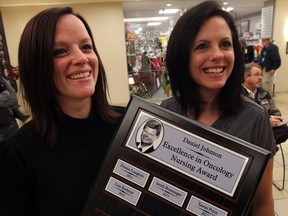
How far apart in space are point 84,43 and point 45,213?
0.56 meters

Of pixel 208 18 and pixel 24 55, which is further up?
pixel 208 18

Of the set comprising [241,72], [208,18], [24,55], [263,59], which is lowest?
[263,59]

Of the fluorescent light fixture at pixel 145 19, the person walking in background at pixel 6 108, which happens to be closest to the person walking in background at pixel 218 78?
the person walking in background at pixel 6 108

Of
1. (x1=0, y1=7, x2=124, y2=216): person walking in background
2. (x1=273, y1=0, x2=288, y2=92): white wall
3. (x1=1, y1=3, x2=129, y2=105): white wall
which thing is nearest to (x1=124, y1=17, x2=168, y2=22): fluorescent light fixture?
(x1=1, y1=3, x2=129, y2=105): white wall

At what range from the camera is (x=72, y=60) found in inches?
30.9

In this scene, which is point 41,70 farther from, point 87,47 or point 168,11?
point 168,11

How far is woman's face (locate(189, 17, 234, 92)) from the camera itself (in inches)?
36.8

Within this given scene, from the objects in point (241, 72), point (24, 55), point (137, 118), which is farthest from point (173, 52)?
point (24, 55)

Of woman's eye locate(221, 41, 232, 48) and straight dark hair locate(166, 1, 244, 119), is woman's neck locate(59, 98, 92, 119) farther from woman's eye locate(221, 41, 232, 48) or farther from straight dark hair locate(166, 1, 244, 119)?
woman's eye locate(221, 41, 232, 48)

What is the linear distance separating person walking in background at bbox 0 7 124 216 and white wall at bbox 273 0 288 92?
7567mm

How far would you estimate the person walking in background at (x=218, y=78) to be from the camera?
3.03ft

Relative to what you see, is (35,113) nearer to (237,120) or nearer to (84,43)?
(84,43)

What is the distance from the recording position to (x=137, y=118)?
0.69 metres

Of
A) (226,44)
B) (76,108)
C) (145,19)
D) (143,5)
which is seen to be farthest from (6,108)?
(145,19)
